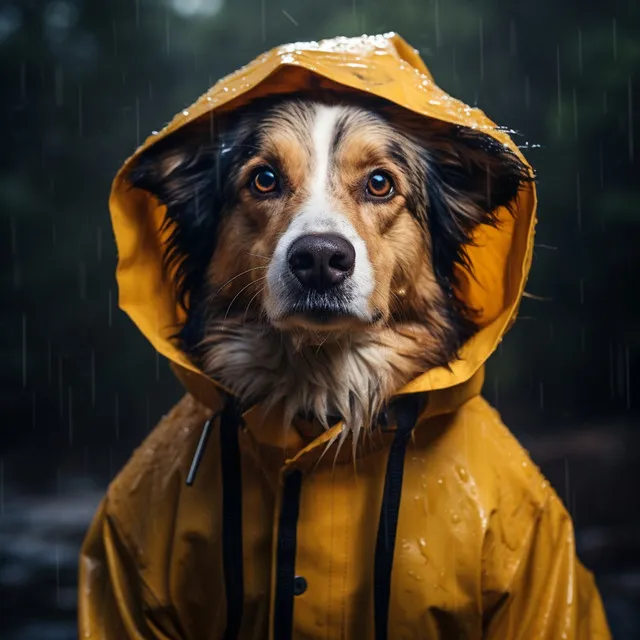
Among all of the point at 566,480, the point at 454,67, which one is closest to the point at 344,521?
the point at 566,480

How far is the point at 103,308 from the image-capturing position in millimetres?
3488

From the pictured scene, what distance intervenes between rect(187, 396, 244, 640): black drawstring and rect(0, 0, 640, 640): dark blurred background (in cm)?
141

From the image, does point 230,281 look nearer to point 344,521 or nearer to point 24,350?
point 344,521

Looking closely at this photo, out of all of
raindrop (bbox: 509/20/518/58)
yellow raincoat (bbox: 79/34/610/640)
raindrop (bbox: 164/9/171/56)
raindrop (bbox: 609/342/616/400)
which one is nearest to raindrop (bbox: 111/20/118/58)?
raindrop (bbox: 164/9/171/56)

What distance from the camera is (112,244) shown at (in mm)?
3461

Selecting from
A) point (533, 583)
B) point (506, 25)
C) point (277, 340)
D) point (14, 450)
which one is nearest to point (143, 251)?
point (277, 340)

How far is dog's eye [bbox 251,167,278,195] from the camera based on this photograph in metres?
1.62

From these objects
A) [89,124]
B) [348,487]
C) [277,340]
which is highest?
[89,124]

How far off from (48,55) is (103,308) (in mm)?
1063

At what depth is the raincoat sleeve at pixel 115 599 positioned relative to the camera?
5.17 feet

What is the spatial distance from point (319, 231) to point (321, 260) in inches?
2.0

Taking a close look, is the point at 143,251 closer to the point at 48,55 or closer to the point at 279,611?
the point at 279,611

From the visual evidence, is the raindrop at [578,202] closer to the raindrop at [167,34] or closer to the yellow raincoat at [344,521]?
the yellow raincoat at [344,521]

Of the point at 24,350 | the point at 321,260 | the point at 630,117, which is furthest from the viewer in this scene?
the point at 24,350
